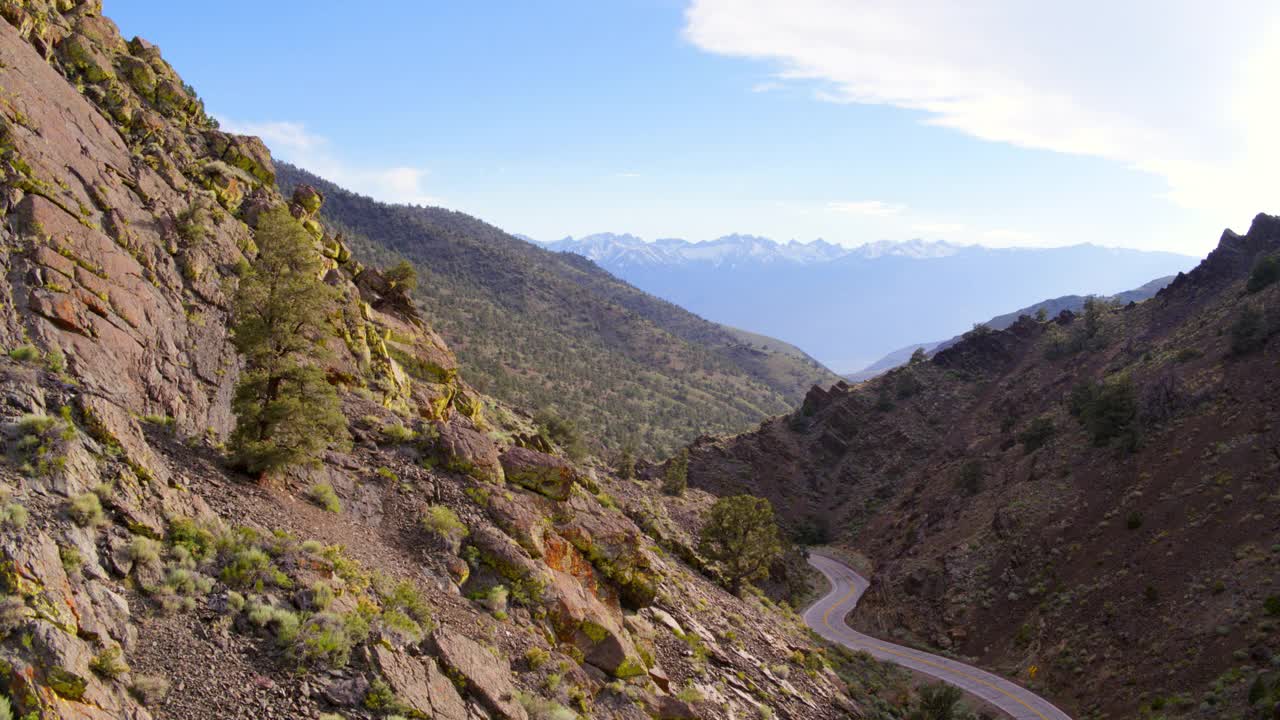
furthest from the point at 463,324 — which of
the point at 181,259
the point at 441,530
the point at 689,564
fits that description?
the point at 441,530

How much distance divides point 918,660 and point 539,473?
31368mm

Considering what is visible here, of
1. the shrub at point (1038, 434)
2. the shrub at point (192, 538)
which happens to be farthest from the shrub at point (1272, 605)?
the shrub at point (192, 538)

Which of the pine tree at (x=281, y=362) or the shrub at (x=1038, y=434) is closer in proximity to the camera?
the pine tree at (x=281, y=362)

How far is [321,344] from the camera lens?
18031mm

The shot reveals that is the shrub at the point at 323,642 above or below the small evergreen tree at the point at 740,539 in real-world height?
above

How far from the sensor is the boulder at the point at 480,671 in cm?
1287

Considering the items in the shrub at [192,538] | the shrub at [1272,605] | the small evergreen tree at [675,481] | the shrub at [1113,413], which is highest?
the shrub at [1113,413]

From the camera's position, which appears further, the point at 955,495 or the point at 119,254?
the point at 955,495

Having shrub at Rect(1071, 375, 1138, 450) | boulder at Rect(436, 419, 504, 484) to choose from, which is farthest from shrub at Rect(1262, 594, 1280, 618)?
boulder at Rect(436, 419, 504, 484)

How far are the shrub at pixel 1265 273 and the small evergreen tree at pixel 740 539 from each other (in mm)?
45593

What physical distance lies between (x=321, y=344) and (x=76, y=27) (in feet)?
66.1

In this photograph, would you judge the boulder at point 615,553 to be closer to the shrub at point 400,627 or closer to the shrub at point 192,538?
the shrub at point 400,627

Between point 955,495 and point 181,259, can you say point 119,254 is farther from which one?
point 955,495

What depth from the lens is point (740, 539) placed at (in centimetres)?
4081
